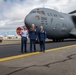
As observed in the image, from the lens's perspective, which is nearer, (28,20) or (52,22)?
(28,20)

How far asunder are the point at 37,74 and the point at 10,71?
1179mm

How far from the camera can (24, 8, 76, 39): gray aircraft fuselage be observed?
80.4 ft

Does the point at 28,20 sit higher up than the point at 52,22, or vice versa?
the point at 28,20

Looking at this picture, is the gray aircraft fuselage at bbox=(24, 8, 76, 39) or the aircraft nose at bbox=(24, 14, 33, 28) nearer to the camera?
the aircraft nose at bbox=(24, 14, 33, 28)

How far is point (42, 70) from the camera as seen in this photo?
8.36 m

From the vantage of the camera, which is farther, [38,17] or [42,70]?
[38,17]

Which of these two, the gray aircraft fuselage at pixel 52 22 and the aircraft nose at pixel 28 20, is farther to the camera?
the gray aircraft fuselage at pixel 52 22

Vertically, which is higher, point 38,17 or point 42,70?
point 38,17

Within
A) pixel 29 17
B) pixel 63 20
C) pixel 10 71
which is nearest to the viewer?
pixel 10 71

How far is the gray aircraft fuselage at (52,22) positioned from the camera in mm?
24503

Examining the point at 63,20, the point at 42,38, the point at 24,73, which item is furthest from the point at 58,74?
the point at 63,20

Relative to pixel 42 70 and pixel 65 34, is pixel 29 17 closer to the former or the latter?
pixel 65 34

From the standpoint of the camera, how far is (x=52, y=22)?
1037 inches

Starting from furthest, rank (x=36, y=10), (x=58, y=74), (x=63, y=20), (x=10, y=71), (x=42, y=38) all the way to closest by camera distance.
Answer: (x=63, y=20) → (x=36, y=10) → (x=42, y=38) → (x=10, y=71) → (x=58, y=74)
